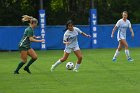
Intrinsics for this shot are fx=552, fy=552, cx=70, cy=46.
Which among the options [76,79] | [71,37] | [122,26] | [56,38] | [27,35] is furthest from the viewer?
[56,38]

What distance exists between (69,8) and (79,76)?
25585 mm

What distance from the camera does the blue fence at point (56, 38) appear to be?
108ft

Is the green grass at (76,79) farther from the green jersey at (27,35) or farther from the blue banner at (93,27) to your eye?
the blue banner at (93,27)

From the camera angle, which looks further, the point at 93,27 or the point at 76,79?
the point at 93,27

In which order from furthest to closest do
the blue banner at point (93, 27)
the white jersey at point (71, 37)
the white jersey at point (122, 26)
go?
the blue banner at point (93, 27), the white jersey at point (122, 26), the white jersey at point (71, 37)

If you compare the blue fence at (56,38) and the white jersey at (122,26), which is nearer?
the white jersey at (122,26)

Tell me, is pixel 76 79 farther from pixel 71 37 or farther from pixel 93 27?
pixel 93 27

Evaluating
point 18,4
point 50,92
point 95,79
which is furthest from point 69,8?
point 50,92

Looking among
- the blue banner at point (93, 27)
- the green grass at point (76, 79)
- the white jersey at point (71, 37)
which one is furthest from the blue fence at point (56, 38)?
the white jersey at point (71, 37)

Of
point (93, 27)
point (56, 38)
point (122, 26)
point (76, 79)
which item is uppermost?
point (122, 26)

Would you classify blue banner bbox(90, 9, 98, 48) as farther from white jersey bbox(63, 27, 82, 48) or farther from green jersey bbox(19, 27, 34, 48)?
green jersey bbox(19, 27, 34, 48)

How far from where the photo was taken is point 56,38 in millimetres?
33594

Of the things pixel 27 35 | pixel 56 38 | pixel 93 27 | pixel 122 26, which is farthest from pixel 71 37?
pixel 93 27

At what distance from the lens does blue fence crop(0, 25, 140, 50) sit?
108 ft
